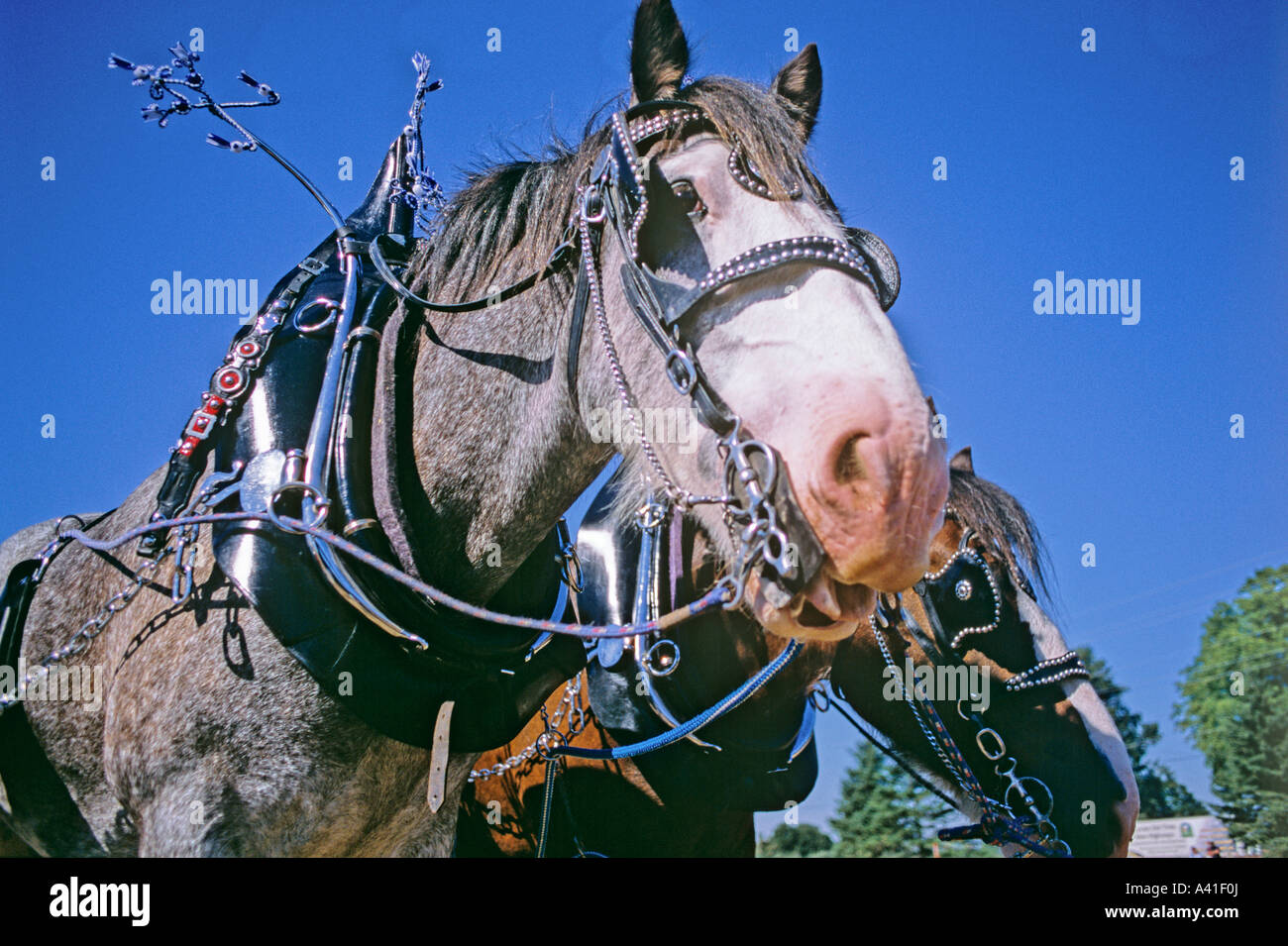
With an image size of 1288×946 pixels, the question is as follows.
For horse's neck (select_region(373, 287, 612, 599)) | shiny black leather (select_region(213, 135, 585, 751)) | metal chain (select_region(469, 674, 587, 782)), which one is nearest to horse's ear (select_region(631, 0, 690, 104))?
horse's neck (select_region(373, 287, 612, 599))

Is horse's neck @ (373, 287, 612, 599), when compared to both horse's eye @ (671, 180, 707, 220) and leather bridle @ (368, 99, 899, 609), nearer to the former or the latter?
leather bridle @ (368, 99, 899, 609)

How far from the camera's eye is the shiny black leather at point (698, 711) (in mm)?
3164

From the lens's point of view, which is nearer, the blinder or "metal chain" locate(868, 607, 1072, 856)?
the blinder

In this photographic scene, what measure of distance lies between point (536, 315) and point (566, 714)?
1.68 metres

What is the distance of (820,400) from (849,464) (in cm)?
11

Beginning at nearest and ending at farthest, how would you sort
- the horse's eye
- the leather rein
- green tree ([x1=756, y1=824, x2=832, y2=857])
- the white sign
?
the horse's eye, the leather rein, the white sign, green tree ([x1=756, y1=824, x2=832, y2=857])

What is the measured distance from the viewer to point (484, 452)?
7.13ft

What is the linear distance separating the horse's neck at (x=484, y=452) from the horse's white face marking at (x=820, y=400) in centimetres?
35

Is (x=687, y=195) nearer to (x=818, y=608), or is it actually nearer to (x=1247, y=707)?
(x=818, y=608)

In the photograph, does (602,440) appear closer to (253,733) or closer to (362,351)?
(362,351)

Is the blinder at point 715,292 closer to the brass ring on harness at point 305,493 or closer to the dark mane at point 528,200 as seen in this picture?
the dark mane at point 528,200

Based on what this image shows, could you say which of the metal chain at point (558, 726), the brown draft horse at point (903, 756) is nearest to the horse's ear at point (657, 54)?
the brown draft horse at point (903, 756)

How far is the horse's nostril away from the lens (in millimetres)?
1564

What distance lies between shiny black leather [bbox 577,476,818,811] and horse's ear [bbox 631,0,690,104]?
1.46 meters
